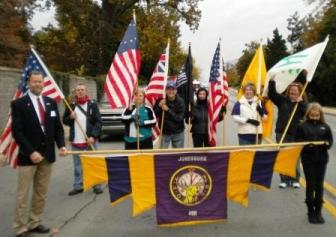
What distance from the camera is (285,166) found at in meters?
7.11

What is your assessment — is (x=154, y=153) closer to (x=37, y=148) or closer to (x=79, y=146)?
(x=37, y=148)

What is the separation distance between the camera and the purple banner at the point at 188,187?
662cm

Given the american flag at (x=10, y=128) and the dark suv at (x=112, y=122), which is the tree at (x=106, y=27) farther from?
the american flag at (x=10, y=128)

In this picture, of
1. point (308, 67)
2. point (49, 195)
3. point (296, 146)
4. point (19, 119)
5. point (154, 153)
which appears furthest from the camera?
point (49, 195)

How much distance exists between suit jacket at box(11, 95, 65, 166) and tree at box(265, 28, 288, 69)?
75320 mm

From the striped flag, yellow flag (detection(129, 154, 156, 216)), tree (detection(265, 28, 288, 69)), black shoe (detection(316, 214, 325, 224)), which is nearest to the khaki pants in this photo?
yellow flag (detection(129, 154, 156, 216))

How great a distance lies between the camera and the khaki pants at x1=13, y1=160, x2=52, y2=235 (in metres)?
6.20

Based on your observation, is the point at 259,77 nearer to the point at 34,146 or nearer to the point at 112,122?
the point at 34,146

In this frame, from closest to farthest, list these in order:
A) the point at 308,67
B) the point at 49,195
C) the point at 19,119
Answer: the point at 19,119 → the point at 308,67 → the point at 49,195

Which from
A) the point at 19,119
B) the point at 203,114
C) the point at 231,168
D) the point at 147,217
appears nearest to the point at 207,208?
the point at 231,168

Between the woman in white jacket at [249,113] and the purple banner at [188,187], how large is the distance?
2509mm

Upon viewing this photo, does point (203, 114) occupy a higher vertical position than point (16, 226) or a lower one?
higher

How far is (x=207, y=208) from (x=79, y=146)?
Answer: 10.5 feet

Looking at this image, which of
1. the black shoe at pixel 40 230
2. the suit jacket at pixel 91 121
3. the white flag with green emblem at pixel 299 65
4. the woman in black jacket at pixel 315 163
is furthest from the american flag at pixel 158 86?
the black shoe at pixel 40 230
